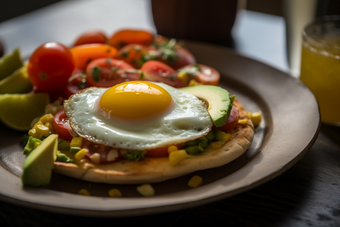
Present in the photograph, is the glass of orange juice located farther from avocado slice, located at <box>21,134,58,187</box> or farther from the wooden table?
avocado slice, located at <box>21,134,58,187</box>

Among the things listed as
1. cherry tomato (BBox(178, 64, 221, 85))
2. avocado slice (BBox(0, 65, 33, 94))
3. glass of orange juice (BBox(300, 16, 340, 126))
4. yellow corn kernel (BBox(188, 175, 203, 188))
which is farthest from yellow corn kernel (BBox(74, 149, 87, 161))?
glass of orange juice (BBox(300, 16, 340, 126))

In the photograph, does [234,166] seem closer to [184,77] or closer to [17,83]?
[184,77]

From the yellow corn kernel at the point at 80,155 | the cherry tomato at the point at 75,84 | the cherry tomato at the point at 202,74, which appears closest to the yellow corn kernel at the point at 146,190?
the yellow corn kernel at the point at 80,155

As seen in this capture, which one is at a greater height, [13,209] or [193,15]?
[193,15]

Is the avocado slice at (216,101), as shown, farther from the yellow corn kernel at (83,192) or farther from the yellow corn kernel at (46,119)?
the yellow corn kernel at (46,119)

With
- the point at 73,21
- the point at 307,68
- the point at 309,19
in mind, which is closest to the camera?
the point at 307,68

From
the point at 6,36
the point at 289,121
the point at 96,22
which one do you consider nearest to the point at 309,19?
the point at 289,121

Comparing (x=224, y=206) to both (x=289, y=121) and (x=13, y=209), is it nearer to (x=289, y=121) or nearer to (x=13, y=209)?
(x=289, y=121)
